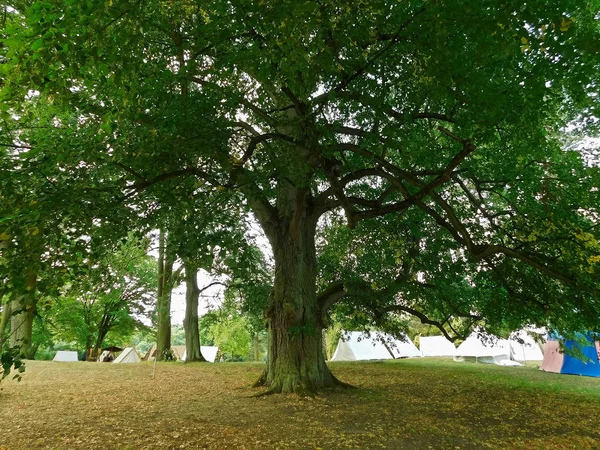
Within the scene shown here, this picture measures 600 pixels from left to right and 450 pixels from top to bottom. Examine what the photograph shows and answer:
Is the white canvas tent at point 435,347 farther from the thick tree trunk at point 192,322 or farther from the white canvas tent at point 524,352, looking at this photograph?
the thick tree trunk at point 192,322

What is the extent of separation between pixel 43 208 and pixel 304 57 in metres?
3.17

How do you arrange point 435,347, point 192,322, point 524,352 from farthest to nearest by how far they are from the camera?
point 435,347, point 524,352, point 192,322

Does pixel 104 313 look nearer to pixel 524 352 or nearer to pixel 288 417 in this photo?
pixel 288 417

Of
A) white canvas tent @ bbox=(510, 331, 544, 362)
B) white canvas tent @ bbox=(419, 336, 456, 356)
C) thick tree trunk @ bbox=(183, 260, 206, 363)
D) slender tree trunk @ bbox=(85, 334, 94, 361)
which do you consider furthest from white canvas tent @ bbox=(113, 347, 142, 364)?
white canvas tent @ bbox=(510, 331, 544, 362)

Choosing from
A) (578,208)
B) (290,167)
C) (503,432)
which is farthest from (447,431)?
(578,208)

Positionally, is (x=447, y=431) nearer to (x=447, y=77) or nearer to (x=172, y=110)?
(x=447, y=77)

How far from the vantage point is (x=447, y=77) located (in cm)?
Answer: 404

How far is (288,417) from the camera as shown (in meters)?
6.07

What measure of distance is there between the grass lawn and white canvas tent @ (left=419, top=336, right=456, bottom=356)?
1786 cm

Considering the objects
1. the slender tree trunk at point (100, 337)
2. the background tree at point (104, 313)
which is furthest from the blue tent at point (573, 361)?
the slender tree trunk at point (100, 337)

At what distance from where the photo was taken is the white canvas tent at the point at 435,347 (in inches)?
1080

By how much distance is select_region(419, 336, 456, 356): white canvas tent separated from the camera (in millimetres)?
27438

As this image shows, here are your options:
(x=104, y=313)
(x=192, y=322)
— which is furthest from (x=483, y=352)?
(x=104, y=313)

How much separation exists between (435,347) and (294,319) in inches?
899
